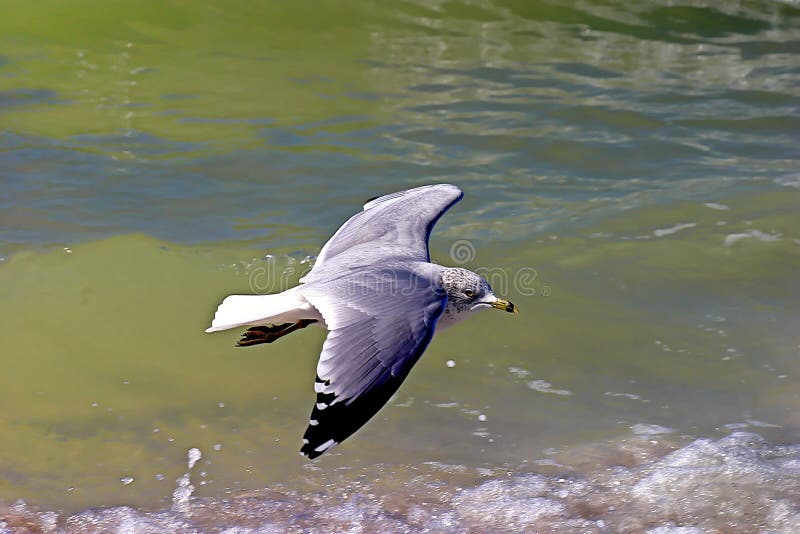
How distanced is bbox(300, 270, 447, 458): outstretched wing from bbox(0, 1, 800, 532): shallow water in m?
0.84

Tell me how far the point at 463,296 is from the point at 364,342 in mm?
1116

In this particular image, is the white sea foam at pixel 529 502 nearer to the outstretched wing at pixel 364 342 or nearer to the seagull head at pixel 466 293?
the seagull head at pixel 466 293

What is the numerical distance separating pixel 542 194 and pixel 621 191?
57cm

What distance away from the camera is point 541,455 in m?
4.66

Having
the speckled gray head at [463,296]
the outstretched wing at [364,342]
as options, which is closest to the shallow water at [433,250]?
the speckled gray head at [463,296]

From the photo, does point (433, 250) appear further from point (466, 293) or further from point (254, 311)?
point (254, 311)

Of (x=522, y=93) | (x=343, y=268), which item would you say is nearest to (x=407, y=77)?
(x=522, y=93)

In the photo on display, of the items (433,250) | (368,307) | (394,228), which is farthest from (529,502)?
(433,250)

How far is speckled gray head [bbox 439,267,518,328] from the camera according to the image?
4.57 metres

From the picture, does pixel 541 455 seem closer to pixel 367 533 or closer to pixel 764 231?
pixel 367 533

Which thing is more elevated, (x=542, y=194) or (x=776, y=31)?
(x=776, y=31)

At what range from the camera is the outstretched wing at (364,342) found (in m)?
3.22

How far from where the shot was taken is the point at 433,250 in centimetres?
696

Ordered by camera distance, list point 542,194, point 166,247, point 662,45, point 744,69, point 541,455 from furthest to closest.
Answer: point 662,45 → point 744,69 → point 542,194 → point 166,247 → point 541,455
